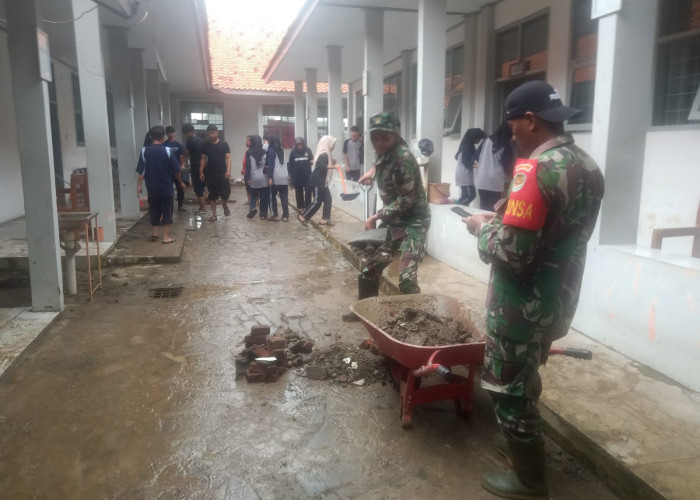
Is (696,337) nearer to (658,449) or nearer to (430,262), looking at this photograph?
(658,449)

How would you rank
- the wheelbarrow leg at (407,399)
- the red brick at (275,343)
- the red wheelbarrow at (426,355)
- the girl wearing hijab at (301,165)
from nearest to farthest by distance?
the red wheelbarrow at (426,355)
the wheelbarrow leg at (407,399)
the red brick at (275,343)
the girl wearing hijab at (301,165)

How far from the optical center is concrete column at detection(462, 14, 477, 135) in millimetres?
9617

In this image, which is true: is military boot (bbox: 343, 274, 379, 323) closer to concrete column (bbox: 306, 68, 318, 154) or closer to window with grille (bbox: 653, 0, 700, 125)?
window with grille (bbox: 653, 0, 700, 125)

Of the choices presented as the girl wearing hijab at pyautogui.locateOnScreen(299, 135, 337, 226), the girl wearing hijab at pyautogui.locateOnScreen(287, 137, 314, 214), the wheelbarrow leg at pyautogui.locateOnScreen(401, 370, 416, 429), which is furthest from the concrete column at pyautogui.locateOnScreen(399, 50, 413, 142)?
the wheelbarrow leg at pyautogui.locateOnScreen(401, 370, 416, 429)

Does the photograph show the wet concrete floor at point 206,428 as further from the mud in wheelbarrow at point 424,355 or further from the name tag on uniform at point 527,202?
the name tag on uniform at point 527,202

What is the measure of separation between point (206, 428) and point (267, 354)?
90 cm

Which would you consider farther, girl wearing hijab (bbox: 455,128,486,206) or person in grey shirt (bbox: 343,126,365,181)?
person in grey shirt (bbox: 343,126,365,181)

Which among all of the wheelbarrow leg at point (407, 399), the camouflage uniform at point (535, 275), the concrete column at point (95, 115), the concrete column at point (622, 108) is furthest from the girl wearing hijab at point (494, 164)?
the concrete column at point (95, 115)

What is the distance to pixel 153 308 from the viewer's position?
5.80 meters

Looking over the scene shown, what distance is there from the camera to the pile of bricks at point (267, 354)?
3963 millimetres

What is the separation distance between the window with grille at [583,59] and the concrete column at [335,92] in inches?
248

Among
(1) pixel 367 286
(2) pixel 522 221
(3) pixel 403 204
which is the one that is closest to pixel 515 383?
(2) pixel 522 221

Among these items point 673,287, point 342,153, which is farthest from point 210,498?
point 342,153

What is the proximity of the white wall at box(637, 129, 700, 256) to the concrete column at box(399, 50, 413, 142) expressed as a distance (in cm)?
786
